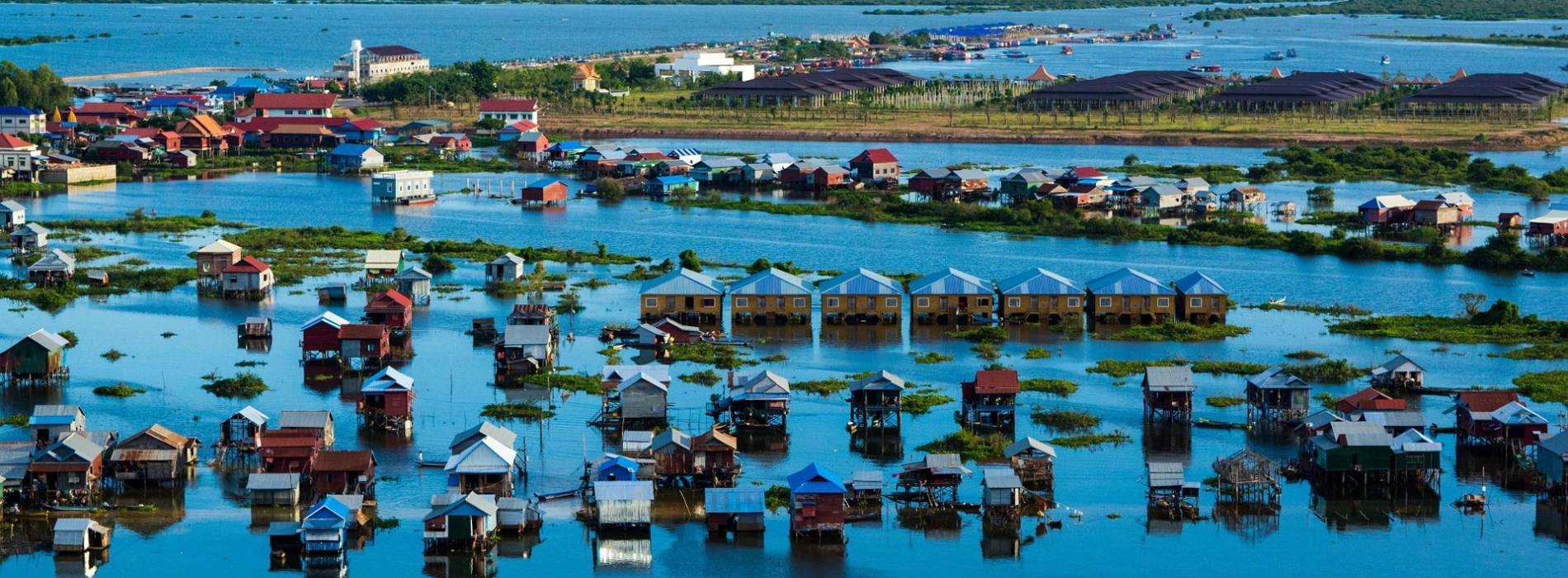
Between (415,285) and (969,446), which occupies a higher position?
(415,285)

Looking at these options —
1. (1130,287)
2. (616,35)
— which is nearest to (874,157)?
(1130,287)

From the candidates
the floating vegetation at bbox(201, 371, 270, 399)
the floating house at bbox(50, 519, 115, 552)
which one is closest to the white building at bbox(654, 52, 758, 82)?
the floating vegetation at bbox(201, 371, 270, 399)

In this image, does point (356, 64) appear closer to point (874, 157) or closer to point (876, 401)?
point (874, 157)

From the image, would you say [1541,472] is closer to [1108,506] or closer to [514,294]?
[1108,506]

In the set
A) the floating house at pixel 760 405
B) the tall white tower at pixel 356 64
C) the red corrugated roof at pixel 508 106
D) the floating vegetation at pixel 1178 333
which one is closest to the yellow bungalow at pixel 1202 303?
the floating vegetation at pixel 1178 333

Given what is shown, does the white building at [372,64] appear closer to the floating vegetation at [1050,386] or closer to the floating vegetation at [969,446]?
the floating vegetation at [1050,386]
